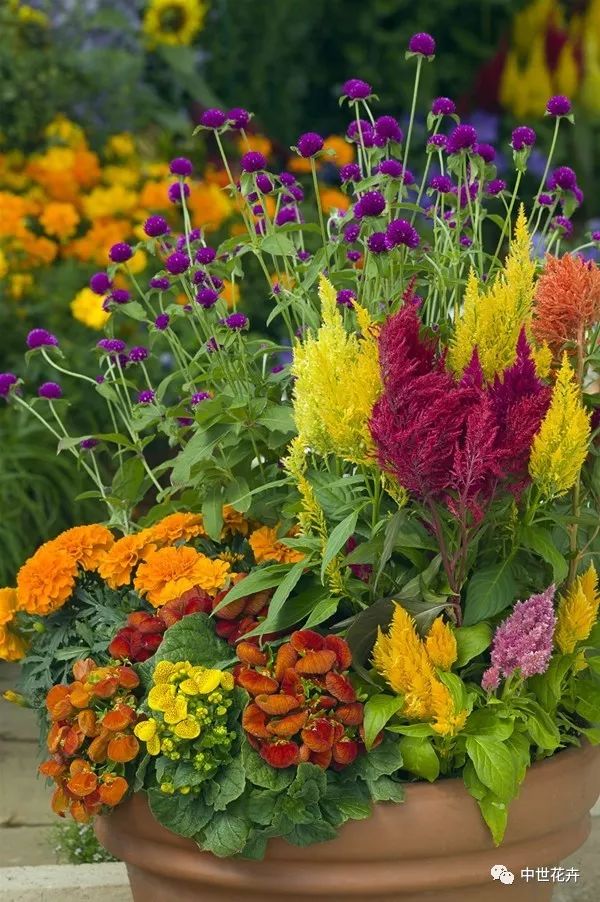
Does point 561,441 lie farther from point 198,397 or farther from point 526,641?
point 198,397

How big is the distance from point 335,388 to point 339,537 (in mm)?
207

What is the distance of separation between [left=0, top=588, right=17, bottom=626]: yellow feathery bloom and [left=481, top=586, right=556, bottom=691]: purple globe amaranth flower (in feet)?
2.79

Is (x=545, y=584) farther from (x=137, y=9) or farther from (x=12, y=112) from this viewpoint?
(x=137, y=9)

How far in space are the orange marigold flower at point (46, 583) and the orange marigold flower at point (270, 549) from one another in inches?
11.7

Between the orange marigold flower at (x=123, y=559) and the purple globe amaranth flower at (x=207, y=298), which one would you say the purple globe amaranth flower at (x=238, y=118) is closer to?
the purple globe amaranth flower at (x=207, y=298)

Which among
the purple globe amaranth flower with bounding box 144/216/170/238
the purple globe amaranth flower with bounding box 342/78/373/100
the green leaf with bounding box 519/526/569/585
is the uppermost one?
the purple globe amaranth flower with bounding box 342/78/373/100

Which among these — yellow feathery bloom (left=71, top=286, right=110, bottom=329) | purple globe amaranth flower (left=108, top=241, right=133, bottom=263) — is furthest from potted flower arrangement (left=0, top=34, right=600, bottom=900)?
yellow feathery bloom (left=71, top=286, right=110, bottom=329)

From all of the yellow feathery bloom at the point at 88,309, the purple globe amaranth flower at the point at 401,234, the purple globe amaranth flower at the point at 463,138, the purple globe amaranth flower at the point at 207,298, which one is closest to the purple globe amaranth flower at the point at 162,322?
the purple globe amaranth flower at the point at 207,298

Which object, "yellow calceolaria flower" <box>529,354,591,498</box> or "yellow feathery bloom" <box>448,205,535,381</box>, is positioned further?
"yellow feathery bloom" <box>448,205,535,381</box>

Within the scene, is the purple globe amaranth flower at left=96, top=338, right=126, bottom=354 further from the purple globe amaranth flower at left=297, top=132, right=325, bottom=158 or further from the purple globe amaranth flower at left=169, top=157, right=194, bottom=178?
the purple globe amaranth flower at left=297, top=132, right=325, bottom=158

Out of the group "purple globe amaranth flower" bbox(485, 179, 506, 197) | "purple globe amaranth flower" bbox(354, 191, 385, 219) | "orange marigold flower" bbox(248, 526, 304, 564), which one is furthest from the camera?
"purple globe amaranth flower" bbox(485, 179, 506, 197)

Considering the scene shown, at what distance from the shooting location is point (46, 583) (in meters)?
2.46

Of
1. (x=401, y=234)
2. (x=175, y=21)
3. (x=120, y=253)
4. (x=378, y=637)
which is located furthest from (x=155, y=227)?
(x=175, y=21)

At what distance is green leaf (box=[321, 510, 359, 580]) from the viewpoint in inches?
81.4
